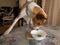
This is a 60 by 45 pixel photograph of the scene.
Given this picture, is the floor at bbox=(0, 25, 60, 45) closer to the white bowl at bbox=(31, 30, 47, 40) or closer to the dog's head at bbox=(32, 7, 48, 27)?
the white bowl at bbox=(31, 30, 47, 40)

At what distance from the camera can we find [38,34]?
137 cm

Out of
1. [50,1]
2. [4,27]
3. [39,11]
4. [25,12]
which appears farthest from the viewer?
[4,27]

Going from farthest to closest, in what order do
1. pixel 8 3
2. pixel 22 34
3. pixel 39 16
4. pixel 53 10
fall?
pixel 8 3 < pixel 53 10 < pixel 22 34 < pixel 39 16

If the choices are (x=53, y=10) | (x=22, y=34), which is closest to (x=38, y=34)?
(x=22, y=34)

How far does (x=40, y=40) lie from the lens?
1.31 m

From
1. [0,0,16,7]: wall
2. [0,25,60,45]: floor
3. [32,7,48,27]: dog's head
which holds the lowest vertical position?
[0,25,60,45]: floor

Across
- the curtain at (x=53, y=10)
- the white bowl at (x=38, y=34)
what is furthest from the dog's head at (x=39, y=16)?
the curtain at (x=53, y=10)

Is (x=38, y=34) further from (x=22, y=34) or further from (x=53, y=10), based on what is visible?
(x=53, y=10)

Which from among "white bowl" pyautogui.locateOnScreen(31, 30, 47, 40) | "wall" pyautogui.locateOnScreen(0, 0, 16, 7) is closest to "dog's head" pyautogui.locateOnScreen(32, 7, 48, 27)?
"white bowl" pyautogui.locateOnScreen(31, 30, 47, 40)

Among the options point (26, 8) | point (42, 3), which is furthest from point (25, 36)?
point (42, 3)

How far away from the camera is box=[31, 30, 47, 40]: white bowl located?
51.2 inches

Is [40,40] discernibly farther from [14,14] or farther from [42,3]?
[14,14]

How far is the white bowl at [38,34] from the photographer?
130 cm

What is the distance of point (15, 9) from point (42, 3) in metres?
0.48
